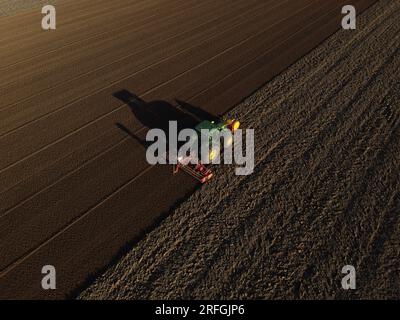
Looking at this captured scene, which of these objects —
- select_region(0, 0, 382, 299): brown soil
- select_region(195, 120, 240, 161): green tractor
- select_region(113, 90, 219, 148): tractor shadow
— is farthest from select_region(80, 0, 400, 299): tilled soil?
select_region(113, 90, 219, 148): tractor shadow

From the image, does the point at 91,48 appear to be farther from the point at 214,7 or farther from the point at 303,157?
the point at 303,157

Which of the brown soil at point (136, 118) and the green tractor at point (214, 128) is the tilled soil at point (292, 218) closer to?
the brown soil at point (136, 118)

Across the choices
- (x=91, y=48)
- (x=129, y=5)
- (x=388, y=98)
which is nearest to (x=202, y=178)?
(x=388, y=98)

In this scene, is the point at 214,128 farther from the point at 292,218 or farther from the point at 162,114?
the point at 292,218

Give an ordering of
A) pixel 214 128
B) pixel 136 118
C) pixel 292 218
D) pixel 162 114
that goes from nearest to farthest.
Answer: pixel 292 218 → pixel 214 128 → pixel 136 118 → pixel 162 114

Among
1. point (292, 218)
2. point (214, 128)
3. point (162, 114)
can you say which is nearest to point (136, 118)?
point (162, 114)

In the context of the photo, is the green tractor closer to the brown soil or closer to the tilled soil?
the tilled soil
